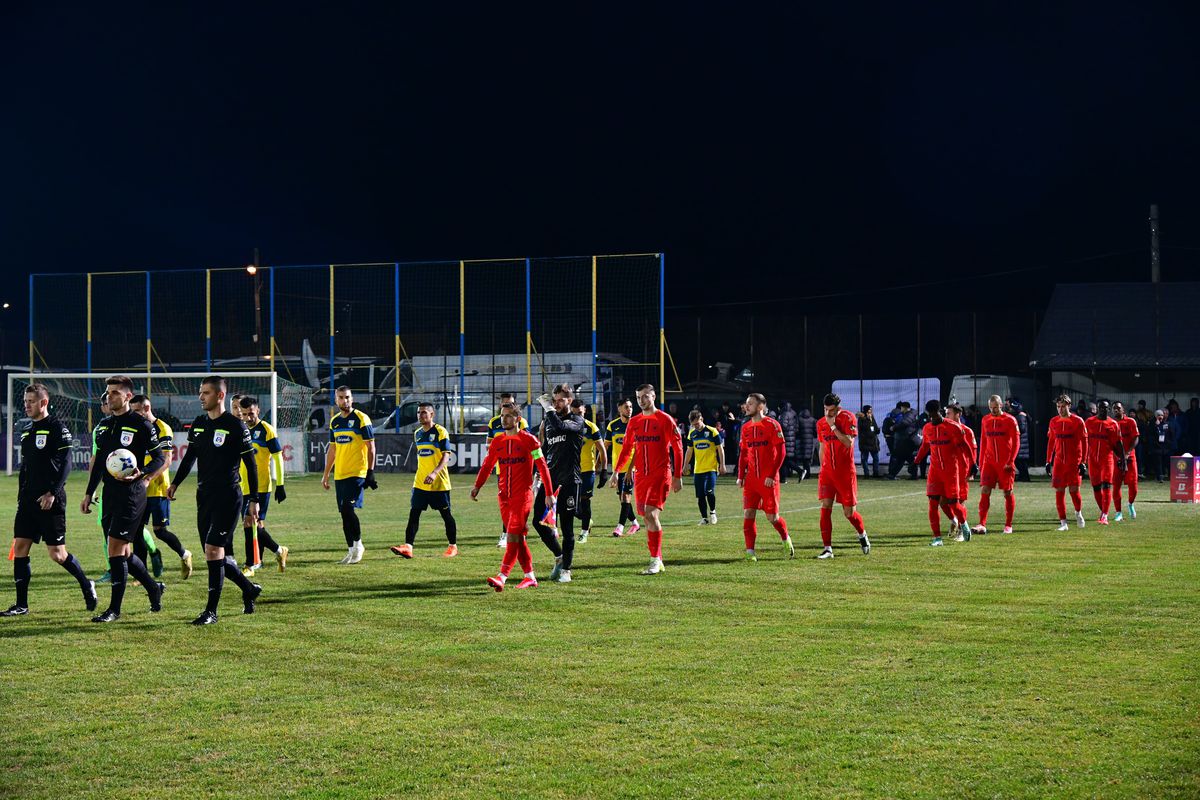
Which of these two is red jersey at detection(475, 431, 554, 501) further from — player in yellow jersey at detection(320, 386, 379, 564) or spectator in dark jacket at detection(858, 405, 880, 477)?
spectator in dark jacket at detection(858, 405, 880, 477)

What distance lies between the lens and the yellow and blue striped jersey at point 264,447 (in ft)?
44.8

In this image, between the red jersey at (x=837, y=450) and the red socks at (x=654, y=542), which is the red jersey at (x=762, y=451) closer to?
the red jersey at (x=837, y=450)

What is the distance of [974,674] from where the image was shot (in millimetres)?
7625

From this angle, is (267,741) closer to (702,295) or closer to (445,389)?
(445,389)

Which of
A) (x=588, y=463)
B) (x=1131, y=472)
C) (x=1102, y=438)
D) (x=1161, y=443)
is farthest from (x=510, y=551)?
(x=1161, y=443)

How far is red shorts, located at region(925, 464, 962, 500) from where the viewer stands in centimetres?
1644

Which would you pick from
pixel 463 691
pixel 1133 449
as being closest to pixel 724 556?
pixel 463 691

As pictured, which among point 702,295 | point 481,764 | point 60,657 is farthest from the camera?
point 702,295

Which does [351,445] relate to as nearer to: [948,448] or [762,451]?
[762,451]

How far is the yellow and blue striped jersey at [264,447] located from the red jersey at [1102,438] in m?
13.4

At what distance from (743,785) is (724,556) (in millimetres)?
9361

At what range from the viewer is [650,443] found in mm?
13406

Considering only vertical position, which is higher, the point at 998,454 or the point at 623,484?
the point at 998,454

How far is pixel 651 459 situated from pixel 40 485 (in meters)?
6.25
